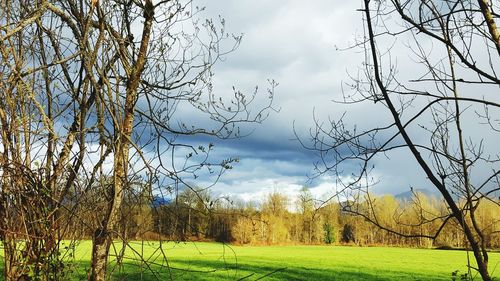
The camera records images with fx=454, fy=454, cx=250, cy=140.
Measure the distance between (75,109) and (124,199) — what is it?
688 mm

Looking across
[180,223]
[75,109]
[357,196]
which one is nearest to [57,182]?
[75,109]

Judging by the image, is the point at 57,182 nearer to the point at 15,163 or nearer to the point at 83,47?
the point at 15,163

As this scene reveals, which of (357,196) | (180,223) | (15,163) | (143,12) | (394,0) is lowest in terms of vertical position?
(180,223)

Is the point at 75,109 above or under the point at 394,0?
under

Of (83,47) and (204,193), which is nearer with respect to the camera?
(83,47)

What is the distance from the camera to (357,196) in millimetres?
2412

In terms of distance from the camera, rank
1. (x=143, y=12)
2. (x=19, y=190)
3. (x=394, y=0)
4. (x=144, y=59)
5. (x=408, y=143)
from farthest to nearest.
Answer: (x=143, y=12), (x=144, y=59), (x=19, y=190), (x=394, y=0), (x=408, y=143)

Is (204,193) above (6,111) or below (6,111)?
below

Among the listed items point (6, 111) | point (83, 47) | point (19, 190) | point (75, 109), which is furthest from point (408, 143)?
point (6, 111)

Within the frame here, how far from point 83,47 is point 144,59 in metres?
1.06

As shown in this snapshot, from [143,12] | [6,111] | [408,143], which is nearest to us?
[408,143]

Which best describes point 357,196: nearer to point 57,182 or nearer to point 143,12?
point 57,182

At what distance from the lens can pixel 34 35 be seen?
10.1 feet

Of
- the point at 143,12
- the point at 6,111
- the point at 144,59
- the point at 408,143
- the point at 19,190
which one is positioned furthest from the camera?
the point at 143,12
